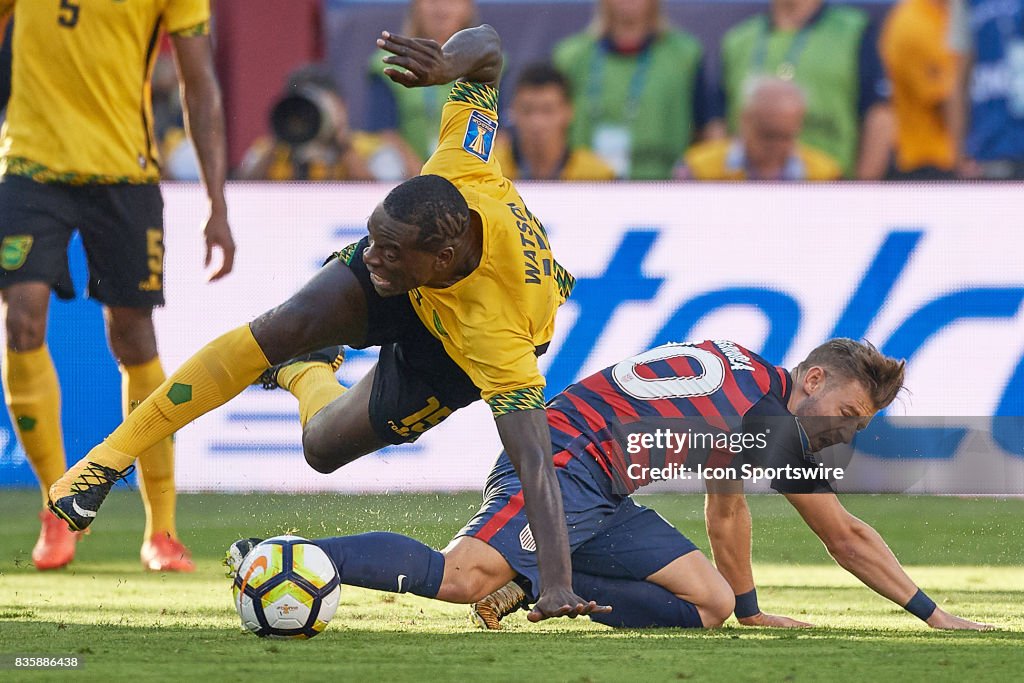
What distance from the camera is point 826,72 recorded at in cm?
959

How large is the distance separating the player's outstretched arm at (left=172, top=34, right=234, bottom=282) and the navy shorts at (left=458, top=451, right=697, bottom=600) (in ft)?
5.77

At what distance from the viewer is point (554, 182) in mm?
8477

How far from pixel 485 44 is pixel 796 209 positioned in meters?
3.79

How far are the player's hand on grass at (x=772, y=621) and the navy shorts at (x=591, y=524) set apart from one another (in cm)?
29

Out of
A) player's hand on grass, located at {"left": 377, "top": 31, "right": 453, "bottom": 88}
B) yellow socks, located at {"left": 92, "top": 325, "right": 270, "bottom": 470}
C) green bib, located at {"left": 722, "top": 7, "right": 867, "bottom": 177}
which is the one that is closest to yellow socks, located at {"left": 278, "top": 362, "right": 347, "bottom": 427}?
yellow socks, located at {"left": 92, "top": 325, "right": 270, "bottom": 470}

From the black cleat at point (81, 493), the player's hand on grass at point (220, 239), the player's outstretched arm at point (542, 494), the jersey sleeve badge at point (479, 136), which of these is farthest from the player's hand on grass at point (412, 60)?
the player's hand on grass at point (220, 239)

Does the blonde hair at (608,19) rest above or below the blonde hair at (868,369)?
above

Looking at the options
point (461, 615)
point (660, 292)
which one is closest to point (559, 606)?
point (461, 615)

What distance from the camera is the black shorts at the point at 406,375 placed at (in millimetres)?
5121

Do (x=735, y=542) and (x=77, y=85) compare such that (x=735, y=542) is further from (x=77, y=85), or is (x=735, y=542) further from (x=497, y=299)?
(x=77, y=85)

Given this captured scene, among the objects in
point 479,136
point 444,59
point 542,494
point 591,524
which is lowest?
point 591,524

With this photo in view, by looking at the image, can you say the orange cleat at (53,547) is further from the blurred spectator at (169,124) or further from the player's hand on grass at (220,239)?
the blurred spectator at (169,124)

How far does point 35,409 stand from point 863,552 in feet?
10.9

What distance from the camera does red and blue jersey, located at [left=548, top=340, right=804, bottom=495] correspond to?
5.16 m
